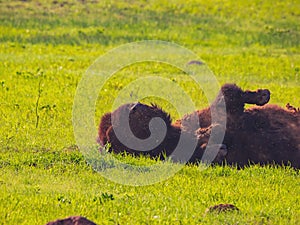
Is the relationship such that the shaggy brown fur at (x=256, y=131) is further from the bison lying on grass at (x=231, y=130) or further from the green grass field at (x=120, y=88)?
the green grass field at (x=120, y=88)

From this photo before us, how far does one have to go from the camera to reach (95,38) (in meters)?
19.6

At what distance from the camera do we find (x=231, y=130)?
823cm

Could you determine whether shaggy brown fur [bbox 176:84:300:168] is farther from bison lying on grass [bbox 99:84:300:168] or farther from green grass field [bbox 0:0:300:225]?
green grass field [bbox 0:0:300:225]

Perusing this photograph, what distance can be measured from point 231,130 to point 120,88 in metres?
5.55

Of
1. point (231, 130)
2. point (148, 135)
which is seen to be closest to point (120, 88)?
point (148, 135)

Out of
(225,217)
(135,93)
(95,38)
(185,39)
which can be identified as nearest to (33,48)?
(95,38)

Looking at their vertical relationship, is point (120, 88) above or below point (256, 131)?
below

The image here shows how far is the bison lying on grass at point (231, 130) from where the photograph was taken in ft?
27.0

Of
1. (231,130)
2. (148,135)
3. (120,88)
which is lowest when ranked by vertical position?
(120,88)

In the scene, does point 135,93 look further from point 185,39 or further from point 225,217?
point 185,39

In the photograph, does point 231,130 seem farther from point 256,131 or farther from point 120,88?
point 120,88

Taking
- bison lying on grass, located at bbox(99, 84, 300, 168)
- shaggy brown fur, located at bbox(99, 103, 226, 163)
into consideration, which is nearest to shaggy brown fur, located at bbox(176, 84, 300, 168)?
bison lying on grass, located at bbox(99, 84, 300, 168)

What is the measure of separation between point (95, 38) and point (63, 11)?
2.98m

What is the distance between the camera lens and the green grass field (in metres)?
6.67
